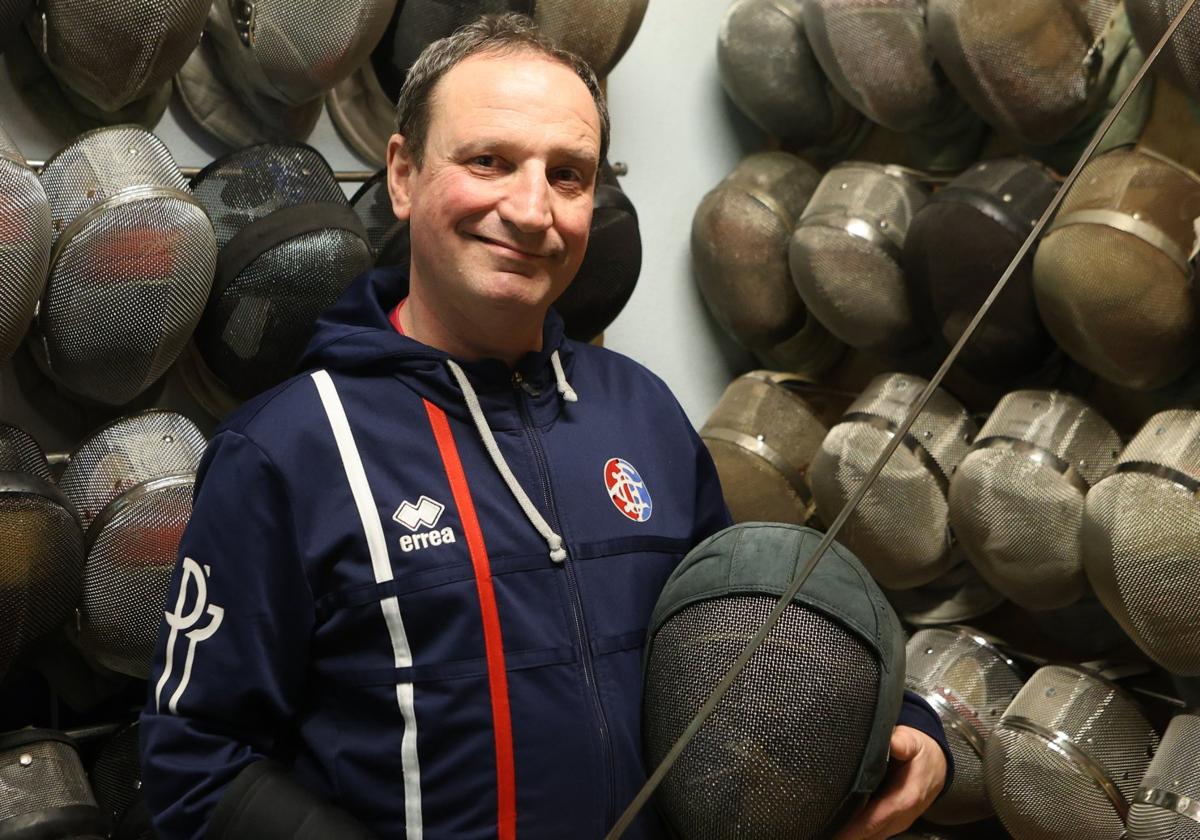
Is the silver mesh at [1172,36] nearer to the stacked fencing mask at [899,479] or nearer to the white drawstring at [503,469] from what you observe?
the stacked fencing mask at [899,479]

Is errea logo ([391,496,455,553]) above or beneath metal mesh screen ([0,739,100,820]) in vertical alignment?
above

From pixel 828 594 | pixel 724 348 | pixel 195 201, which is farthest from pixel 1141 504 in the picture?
pixel 195 201

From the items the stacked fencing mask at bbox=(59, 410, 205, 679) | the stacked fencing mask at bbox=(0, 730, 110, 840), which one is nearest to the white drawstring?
the stacked fencing mask at bbox=(59, 410, 205, 679)

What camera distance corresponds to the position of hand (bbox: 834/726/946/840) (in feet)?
3.24

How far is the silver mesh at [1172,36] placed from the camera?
157 centimetres

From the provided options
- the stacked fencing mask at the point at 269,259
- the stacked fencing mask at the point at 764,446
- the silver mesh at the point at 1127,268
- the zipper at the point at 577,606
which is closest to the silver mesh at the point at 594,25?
the stacked fencing mask at the point at 269,259

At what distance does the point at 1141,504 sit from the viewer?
5.12 ft

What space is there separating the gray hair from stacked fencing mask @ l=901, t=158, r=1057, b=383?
2.85 feet

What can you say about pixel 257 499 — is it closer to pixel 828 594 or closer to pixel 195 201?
pixel 828 594

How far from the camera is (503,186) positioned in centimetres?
103

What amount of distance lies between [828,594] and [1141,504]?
0.79 m

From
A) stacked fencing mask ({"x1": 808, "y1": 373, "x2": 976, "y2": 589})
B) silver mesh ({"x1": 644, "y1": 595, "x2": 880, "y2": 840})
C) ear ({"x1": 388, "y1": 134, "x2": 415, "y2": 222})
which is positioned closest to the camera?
silver mesh ({"x1": 644, "y1": 595, "x2": 880, "y2": 840})

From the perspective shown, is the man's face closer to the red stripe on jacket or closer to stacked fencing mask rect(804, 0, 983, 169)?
the red stripe on jacket

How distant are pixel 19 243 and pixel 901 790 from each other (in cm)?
114
